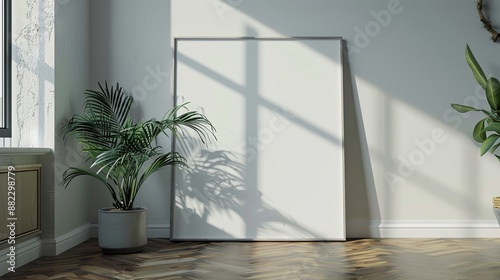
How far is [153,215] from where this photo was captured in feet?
15.3

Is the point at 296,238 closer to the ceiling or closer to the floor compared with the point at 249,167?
closer to the floor

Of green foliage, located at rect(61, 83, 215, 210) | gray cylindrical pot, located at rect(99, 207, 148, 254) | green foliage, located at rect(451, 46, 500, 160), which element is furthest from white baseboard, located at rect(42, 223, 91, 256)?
green foliage, located at rect(451, 46, 500, 160)

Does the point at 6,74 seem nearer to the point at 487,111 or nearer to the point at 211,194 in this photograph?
the point at 211,194

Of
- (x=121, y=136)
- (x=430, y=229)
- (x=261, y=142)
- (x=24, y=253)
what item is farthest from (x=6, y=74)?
(x=430, y=229)

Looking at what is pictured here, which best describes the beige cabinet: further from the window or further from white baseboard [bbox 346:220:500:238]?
white baseboard [bbox 346:220:500:238]

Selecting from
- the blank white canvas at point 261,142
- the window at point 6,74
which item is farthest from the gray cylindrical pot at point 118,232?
the window at point 6,74

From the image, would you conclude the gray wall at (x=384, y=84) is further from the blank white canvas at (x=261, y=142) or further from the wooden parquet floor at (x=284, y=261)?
the wooden parquet floor at (x=284, y=261)

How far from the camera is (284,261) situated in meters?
3.72

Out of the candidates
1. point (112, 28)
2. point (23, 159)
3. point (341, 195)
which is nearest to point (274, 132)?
point (341, 195)

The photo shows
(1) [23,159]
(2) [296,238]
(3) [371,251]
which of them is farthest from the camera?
(2) [296,238]

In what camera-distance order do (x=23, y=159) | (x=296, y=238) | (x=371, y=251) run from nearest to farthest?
(x=23, y=159) < (x=371, y=251) < (x=296, y=238)

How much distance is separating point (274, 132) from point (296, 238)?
822mm

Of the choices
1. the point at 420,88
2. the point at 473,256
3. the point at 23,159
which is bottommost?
the point at 473,256

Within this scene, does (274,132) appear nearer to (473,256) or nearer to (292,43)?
(292,43)
